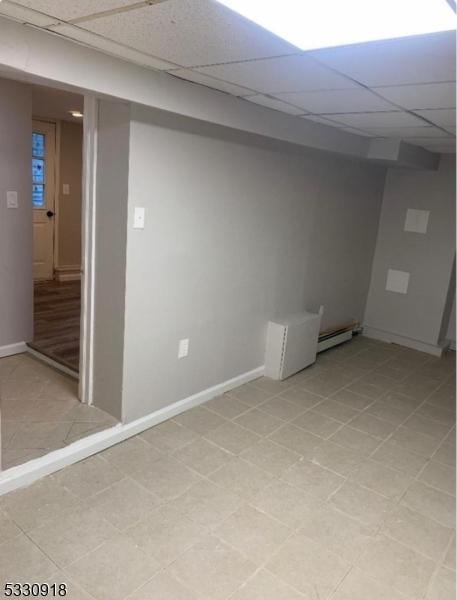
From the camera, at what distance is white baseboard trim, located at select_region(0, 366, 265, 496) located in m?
2.31

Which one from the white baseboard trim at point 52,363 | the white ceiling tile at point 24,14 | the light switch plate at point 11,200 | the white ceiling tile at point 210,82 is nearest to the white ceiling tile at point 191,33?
the white ceiling tile at point 24,14

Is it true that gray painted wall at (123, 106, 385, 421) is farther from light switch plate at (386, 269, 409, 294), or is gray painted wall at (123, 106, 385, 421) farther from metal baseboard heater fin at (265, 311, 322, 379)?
light switch plate at (386, 269, 409, 294)

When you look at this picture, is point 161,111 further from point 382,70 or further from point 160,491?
point 160,491

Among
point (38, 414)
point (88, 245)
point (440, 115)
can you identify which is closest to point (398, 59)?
point (440, 115)

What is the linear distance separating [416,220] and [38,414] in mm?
4163

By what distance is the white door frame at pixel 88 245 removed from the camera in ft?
8.68

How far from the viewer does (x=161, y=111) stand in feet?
8.30

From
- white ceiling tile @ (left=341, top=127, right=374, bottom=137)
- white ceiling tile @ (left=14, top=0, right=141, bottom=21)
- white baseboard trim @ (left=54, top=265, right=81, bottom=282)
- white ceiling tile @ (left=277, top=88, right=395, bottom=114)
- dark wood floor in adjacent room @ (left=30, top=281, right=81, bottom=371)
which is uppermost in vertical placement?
white ceiling tile @ (left=341, top=127, right=374, bottom=137)

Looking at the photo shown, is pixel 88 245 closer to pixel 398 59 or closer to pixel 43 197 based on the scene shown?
pixel 398 59

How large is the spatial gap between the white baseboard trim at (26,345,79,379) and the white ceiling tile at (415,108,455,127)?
2.84 metres

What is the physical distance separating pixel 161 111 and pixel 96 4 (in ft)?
3.71

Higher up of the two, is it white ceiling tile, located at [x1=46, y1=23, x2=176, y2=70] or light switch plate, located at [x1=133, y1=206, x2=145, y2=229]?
white ceiling tile, located at [x1=46, y1=23, x2=176, y2=70]

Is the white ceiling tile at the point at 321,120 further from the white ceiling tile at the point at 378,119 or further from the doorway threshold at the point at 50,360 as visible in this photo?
the doorway threshold at the point at 50,360

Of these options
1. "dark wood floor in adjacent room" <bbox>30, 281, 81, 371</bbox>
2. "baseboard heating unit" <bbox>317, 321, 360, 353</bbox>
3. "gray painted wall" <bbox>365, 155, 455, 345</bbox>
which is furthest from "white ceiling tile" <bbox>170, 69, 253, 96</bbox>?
"gray painted wall" <bbox>365, 155, 455, 345</bbox>
